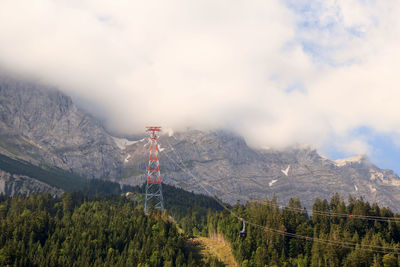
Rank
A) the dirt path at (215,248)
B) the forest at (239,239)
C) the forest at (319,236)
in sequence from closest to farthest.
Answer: the forest at (319,236)
the forest at (239,239)
the dirt path at (215,248)

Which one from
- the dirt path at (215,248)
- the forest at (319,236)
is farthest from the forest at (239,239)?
the dirt path at (215,248)

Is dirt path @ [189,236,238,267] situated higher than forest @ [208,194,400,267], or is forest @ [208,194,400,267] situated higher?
forest @ [208,194,400,267]

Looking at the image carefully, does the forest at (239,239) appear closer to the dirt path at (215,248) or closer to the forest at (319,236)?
Answer: the forest at (319,236)

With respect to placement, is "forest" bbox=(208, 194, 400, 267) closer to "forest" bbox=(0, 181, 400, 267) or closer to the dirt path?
"forest" bbox=(0, 181, 400, 267)

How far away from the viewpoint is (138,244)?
5960 inches

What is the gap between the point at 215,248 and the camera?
15800 centimetres

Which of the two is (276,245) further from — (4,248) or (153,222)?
(4,248)

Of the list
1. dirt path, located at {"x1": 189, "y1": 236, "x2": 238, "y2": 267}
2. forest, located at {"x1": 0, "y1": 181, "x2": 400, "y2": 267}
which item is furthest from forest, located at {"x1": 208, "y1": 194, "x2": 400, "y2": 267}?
dirt path, located at {"x1": 189, "y1": 236, "x2": 238, "y2": 267}

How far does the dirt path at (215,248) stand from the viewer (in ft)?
483

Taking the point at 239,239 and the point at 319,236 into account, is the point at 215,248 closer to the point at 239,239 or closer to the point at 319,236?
the point at 239,239

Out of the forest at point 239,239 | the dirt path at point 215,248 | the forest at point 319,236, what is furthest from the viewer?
the dirt path at point 215,248

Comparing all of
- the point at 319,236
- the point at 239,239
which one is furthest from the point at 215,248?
the point at 319,236

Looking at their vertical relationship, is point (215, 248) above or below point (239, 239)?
below

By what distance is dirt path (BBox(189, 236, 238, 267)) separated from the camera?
483ft
